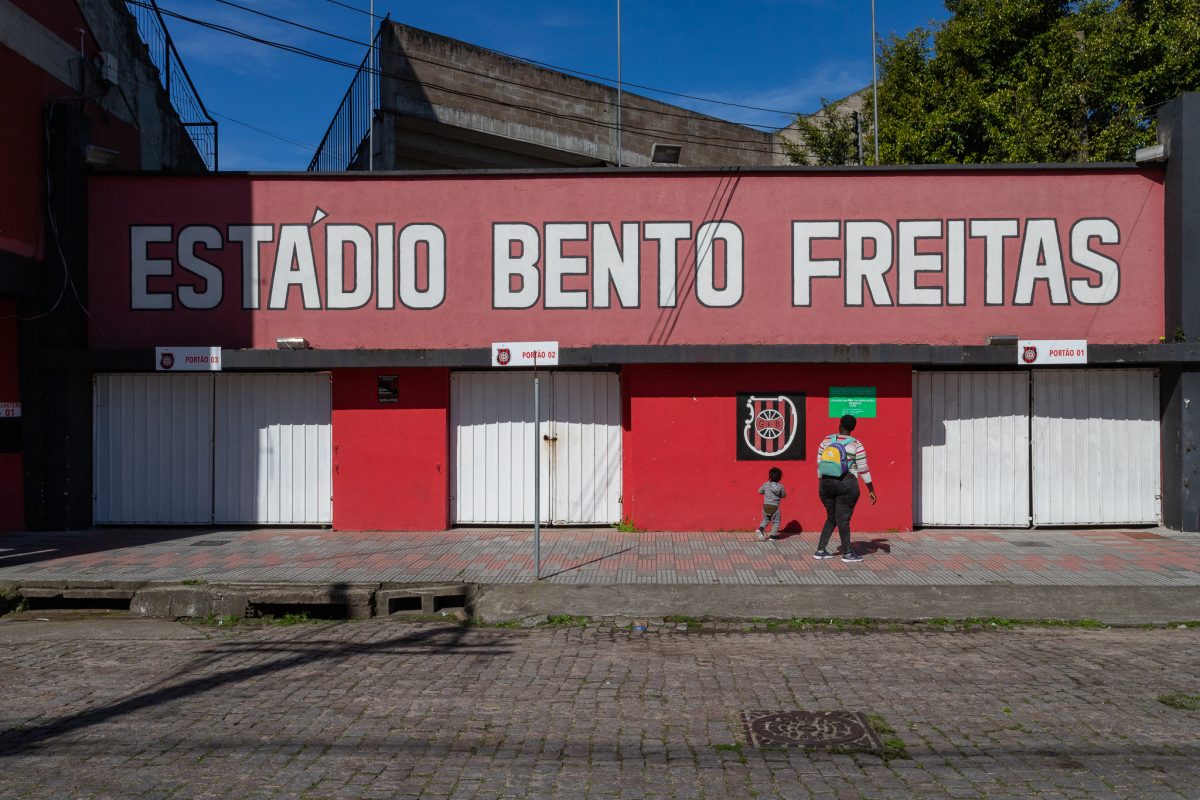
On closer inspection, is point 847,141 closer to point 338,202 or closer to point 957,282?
point 957,282

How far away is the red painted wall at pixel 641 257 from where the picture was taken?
12.6 meters

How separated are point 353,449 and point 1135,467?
11130 mm

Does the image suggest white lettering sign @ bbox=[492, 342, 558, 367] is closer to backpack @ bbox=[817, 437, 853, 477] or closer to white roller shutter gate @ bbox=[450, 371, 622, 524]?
white roller shutter gate @ bbox=[450, 371, 622, 524]

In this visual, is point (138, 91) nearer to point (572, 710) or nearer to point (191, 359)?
point (191, 359)

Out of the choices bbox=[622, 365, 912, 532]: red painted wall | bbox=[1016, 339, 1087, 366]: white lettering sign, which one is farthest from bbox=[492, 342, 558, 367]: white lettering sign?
bbox=[1016, 339, 1087, 366]: white lettering sign

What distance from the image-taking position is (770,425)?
12523 mm

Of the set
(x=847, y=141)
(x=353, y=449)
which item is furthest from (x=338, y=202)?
(x=847, y=141)

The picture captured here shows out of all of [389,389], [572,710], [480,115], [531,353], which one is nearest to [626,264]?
[531,353]

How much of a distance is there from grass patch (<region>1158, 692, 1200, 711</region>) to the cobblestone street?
0.10 metres

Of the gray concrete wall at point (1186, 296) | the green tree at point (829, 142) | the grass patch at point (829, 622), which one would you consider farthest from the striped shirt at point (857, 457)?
the green tree at point (829, 142)

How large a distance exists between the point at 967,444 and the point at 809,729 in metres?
8.22

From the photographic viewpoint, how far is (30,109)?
12523 millimetres

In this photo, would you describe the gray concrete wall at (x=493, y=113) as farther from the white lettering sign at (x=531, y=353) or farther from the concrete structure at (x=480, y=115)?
the white lettering sign at (x=531, y=353)

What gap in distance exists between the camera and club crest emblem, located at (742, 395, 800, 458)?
1250 centimetres
